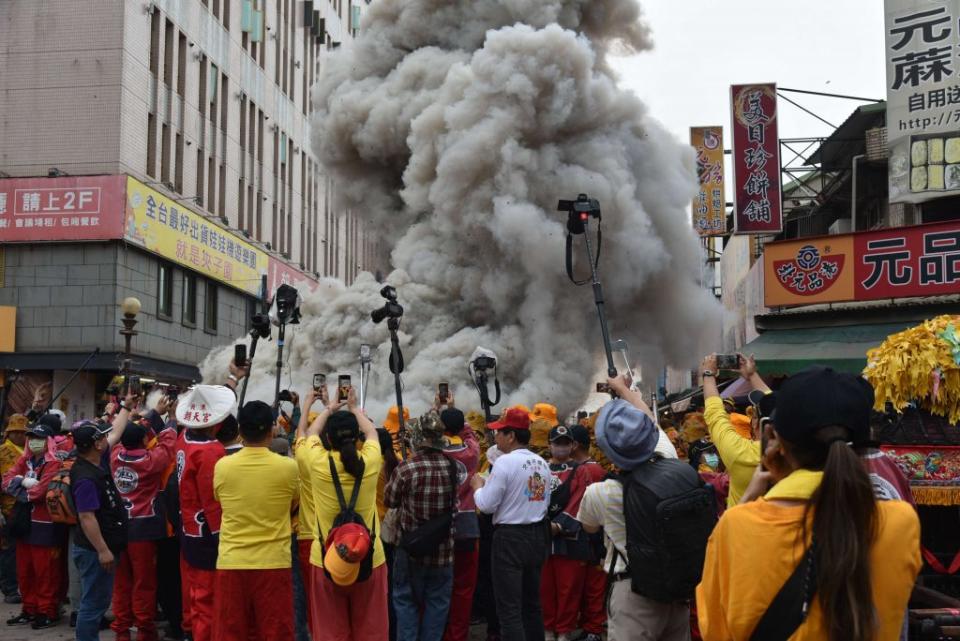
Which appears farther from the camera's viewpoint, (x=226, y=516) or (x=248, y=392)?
(x=248, y=392)

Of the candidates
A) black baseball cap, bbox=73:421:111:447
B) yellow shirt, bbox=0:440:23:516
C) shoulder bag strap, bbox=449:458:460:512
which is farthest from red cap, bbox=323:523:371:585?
yellow shirt, bbox=0:440:23:516

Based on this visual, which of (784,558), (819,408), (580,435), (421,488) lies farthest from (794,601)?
(580,435)

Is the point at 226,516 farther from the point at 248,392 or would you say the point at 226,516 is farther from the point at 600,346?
the point at 600,346

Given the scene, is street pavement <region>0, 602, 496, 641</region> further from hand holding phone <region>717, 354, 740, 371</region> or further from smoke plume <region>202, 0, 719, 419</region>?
smoke plume <region>202, 0, 719, 419</region>

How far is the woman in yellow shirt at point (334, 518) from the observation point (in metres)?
5.57

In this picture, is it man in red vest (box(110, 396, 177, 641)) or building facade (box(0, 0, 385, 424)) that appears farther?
building facade (box(0, 0, 385, 424))

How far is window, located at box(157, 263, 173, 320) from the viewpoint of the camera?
83.4 ft

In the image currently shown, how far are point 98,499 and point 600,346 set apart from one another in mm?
14190

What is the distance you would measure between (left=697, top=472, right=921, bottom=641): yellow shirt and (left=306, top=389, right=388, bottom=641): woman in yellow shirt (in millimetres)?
3335

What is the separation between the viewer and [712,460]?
7586mm

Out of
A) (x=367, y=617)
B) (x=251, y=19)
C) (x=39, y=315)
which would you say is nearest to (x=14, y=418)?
(x=367, y=617)

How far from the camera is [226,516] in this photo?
575 cm

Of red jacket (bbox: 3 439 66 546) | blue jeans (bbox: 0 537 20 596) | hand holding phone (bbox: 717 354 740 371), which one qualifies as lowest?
blue jeans (bbox: 0 537 20 596)

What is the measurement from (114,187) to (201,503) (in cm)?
1842
